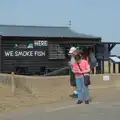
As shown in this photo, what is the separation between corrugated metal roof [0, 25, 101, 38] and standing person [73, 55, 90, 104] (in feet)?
26.0

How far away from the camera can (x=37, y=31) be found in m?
22.8

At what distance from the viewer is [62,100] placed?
46.0 ft

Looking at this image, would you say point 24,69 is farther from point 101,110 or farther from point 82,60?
point 101,110

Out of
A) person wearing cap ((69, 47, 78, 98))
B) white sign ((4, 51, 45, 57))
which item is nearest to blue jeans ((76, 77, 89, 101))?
person wearing cap ((69, 47, 78, 98))

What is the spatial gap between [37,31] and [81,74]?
10.1 metres

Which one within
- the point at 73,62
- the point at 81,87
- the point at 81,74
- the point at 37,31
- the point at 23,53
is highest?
the point at 37,31

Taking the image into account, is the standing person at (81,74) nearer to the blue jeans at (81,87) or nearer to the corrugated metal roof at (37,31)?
the blue jeans at (81,87)

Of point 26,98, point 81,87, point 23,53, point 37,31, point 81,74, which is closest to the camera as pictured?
point 81,74

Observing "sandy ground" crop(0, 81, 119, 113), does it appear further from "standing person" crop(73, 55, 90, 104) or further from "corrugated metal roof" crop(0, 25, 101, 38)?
"corrugated metal roof" crop(0, 25, 101, 38)

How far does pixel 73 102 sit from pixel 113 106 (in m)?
1.47

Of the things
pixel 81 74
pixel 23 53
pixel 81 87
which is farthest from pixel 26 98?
pixel 23 53

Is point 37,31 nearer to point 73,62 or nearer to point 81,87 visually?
point 73,62

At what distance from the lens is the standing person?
1288cm

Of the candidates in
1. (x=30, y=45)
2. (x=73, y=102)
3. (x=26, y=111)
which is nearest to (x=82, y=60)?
(x=73, y=102)
